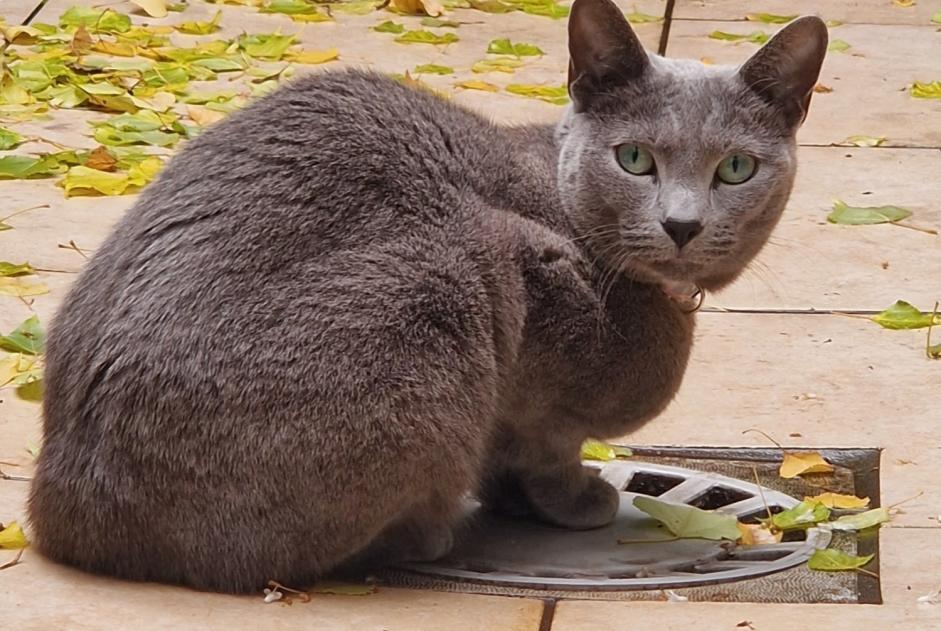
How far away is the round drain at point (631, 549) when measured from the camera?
2.82 meters

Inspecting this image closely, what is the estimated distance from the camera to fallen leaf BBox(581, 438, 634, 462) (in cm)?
337

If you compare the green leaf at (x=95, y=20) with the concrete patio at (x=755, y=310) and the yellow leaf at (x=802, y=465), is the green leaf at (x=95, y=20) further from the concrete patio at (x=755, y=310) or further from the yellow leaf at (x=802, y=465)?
the yellow leaf at (x=802, y=465)

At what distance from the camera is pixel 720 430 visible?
132 inches

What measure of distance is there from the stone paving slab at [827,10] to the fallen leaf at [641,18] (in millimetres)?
104

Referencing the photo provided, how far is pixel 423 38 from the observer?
5.72 meters

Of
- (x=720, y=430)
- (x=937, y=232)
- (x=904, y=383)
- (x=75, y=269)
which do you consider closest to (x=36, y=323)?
(x=75, y=269)

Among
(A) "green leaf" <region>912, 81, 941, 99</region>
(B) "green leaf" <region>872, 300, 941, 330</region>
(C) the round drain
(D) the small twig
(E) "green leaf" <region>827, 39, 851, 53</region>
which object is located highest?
(E) "green leaf" <region>827, 39, 851, 53</region>

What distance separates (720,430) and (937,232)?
49.5 inches

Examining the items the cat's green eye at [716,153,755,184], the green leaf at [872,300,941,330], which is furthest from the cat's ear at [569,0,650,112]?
the green leaf at [872,300,941,330]

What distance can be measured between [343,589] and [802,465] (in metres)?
0.99

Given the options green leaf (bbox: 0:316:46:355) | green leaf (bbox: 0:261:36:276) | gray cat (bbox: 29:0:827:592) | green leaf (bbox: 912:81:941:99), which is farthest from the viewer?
green leaf (bbox: 912:81:941:99)

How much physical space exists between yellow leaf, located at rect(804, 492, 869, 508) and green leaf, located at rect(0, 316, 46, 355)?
1.68m

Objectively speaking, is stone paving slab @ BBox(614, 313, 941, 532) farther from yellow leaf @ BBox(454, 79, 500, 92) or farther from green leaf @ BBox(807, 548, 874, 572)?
yellow leaf @ BBox(454, 79, 500, 92)

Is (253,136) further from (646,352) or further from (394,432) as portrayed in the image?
(646,352)
